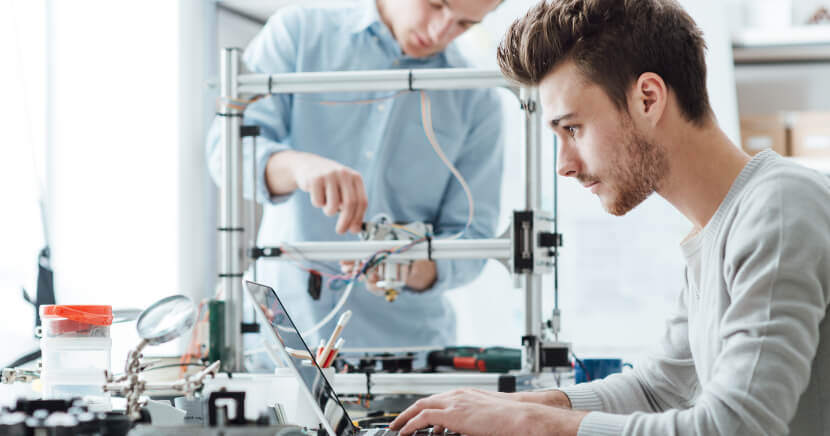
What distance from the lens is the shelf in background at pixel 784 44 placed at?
2709mm

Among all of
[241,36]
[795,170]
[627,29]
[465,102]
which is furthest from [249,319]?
[241,36]

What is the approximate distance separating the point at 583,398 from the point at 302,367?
417 millimetres

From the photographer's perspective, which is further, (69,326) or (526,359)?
(526,359)

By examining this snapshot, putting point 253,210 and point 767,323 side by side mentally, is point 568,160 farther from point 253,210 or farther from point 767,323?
point 253,210

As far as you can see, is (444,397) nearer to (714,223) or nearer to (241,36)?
(714,223)

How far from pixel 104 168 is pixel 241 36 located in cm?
79

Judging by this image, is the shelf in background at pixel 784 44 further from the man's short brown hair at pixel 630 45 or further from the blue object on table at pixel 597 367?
the man's short brown hair at pixel 630 45

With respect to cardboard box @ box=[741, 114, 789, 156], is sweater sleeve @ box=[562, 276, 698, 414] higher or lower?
lower

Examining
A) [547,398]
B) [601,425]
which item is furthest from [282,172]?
[601,425]

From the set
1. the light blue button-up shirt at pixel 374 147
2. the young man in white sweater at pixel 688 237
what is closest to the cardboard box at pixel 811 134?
the light blue button-up shirt at pixel 374 147

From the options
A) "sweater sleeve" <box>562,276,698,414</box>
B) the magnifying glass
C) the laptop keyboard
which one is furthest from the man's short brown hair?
the magnifying glass

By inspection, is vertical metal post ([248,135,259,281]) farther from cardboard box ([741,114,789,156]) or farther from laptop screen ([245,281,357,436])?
cardboard box ([741,114,789,156])

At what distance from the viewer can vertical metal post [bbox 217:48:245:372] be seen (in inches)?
55.9

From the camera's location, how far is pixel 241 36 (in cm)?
287
